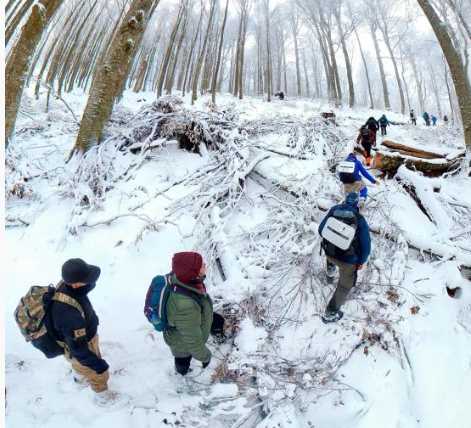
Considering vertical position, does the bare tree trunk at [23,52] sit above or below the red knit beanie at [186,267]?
above

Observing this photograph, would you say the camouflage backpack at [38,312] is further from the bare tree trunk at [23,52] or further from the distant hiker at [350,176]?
the bare tree trunk at [23,52]

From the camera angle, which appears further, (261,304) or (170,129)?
(170,129)

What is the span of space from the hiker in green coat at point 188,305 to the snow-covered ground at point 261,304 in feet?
1.63

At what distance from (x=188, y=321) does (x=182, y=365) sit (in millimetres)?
623

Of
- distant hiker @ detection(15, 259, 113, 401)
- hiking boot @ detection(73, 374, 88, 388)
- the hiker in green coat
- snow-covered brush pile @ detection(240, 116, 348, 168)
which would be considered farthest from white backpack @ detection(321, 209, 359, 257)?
snow-covered brush pile @ detection(240, 116, 348, 168)

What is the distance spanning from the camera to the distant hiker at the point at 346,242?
306cm

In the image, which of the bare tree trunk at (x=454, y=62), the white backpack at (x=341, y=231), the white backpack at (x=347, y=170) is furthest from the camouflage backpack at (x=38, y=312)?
the bare tree trunk at (x=454, y=62)

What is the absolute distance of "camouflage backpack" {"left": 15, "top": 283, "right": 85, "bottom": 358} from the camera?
225 cm

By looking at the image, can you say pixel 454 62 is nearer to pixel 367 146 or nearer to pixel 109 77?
pixel 367 146

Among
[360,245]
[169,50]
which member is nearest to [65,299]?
[360,245]

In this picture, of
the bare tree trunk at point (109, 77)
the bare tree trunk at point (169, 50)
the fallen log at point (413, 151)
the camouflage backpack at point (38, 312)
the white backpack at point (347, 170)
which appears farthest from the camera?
the bare tree trunk at point (169, 50)

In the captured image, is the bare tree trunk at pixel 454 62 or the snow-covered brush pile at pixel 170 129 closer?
the snow-covered brush pile at pixel 170 129

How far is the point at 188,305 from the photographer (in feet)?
7.89

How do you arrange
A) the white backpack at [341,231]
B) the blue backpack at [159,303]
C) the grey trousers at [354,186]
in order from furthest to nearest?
1. the grey trousers at [354,186]
2. the white backpack at [341,231]
3. the blue backpack at [159,303]
